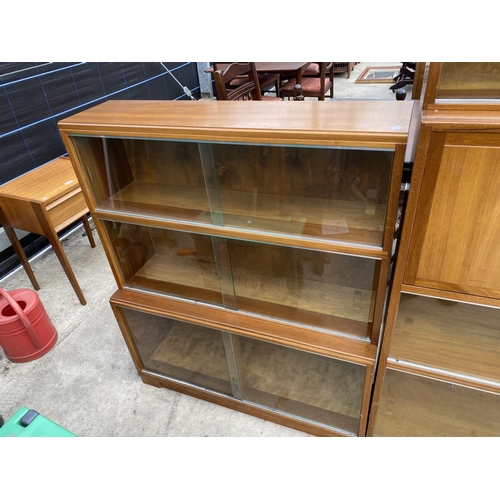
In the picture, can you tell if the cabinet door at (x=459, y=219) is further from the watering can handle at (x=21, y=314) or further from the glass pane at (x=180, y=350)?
the watering can handle at (x=21, y=314)

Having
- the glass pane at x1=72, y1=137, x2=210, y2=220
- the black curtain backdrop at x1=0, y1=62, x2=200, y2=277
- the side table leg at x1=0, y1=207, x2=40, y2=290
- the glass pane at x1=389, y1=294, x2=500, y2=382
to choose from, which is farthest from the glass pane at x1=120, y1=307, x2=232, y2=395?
the black curtain backdrop at x1=0, y1=62, x2=200, y2=277

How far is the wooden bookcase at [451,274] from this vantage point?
0.80m

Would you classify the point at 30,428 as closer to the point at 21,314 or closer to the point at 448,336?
Result: the point at 21,314

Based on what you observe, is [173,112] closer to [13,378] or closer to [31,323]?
[31,323]

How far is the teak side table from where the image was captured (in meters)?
2.12

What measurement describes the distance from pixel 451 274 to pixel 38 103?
2948mm

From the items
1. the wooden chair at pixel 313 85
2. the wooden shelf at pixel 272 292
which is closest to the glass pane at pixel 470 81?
the wooden shelf at pixel 272 292

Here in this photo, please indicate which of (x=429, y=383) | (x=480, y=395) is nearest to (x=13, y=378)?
(x=429, y=383)

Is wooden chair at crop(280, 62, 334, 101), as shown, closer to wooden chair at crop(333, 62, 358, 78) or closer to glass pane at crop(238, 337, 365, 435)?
wooden chair at crop(333, 62, 358, 78)

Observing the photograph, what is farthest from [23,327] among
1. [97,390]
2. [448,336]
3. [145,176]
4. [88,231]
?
[448,336]

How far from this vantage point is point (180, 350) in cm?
187

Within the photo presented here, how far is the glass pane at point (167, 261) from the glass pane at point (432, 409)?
0.84 m

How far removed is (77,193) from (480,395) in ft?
7.72

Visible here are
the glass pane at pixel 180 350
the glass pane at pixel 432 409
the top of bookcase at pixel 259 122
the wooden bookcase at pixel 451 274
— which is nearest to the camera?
the wooden bookcase at pixel 451 274
